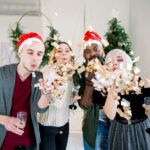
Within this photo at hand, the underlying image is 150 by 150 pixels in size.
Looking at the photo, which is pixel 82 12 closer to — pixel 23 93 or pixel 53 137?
pixel 53 137

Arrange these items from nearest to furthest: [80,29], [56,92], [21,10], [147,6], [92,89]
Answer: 1. [56,92]
2. [92,89]
3. [147,6]
4. [80,29]
5. [21,10]

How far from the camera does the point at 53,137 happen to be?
70.4 inches

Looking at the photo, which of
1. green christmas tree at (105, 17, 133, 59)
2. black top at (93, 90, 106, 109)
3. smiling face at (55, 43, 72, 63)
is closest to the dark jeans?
black top at (93, 90, 106, 109)

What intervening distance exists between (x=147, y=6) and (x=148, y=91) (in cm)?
192

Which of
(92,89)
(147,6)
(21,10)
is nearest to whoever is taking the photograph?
(92,89)

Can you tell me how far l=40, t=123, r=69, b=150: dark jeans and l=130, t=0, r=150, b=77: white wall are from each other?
1.47 meters

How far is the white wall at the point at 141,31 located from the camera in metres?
3.04

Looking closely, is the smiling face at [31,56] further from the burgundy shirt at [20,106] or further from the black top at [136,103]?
the black top at [136,103]

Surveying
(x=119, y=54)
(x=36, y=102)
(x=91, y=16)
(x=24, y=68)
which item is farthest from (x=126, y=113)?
(x=91, y=16)

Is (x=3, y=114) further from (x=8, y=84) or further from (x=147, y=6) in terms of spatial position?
(x=147, y=6)

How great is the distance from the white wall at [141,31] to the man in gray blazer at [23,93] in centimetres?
179

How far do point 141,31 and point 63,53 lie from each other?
6.13 ft

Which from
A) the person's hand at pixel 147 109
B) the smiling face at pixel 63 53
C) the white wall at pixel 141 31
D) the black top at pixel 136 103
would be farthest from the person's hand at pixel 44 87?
the white wall at pixel 141 31

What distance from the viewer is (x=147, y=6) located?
10.2ft
